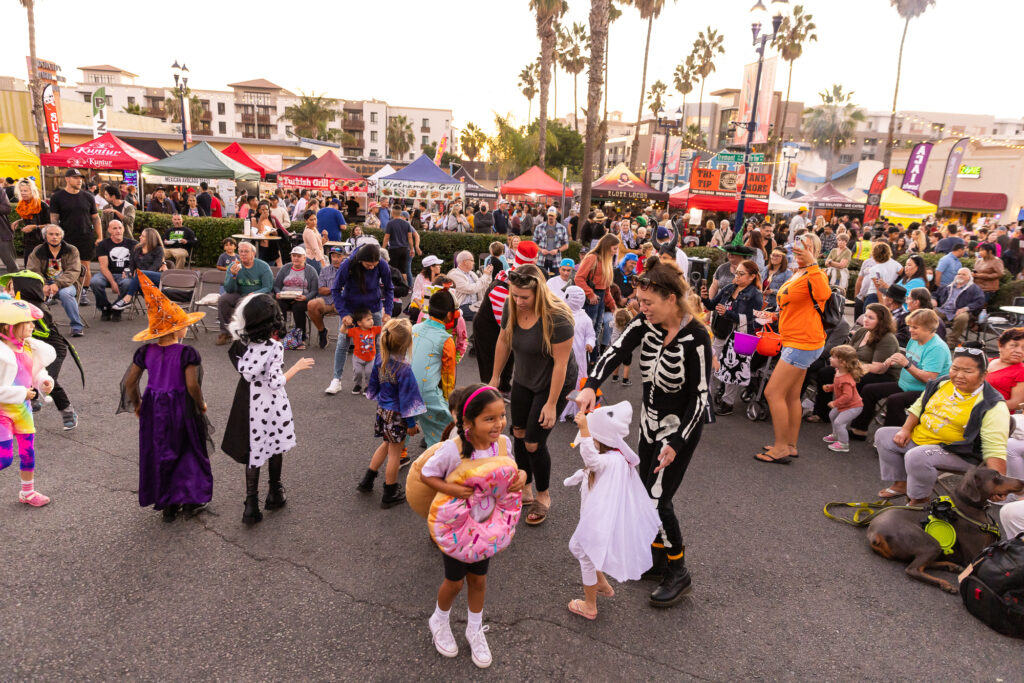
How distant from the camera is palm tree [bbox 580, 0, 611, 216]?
58.5 feet

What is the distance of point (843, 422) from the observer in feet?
21.2

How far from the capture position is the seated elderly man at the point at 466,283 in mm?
9172

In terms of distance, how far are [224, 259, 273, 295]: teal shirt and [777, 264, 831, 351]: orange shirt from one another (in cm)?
666

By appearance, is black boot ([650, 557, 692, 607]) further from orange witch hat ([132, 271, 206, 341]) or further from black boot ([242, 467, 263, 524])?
orange witch hat ([132, 271, 206, 341])

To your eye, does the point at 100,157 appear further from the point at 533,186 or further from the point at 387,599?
the point at 387,599

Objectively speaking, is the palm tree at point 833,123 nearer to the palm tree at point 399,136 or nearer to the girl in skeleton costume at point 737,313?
the palm tree at point 399,136

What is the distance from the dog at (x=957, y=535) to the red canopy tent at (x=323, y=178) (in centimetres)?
1966

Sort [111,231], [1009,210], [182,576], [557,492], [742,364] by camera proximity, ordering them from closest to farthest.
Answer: [182,576], [557,492], [742,364], [111,231], [1009,210]

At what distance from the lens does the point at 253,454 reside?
13.6 feet

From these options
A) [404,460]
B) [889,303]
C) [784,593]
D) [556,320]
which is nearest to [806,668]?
[784,593]

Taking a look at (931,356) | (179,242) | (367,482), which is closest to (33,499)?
(367,482)

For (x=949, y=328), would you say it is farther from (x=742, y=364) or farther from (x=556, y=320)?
(x=556, y=320)

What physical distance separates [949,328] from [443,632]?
38.2 feet

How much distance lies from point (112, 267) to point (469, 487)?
9.58m
